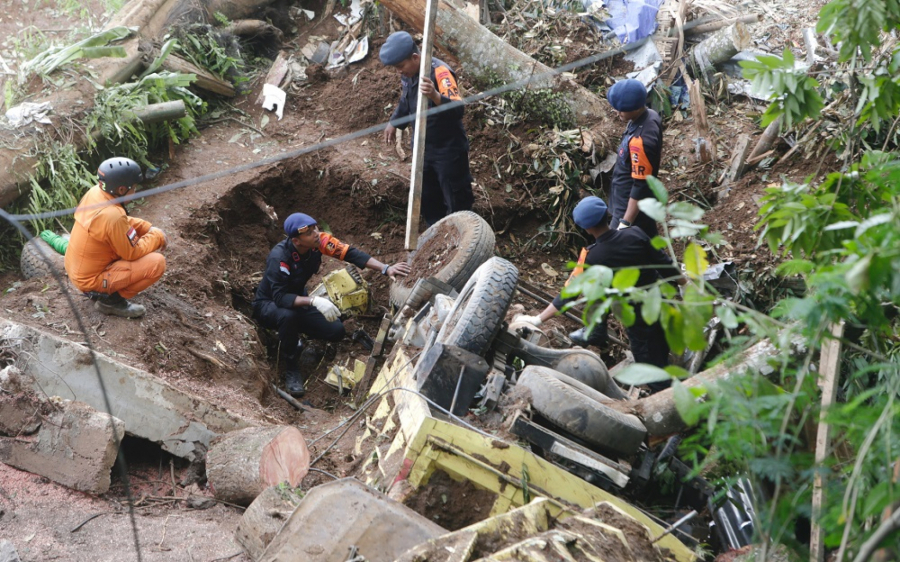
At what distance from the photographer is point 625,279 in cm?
205

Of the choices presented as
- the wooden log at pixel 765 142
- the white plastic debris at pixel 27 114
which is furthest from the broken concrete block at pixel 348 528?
the wooden log at pixel 765 142

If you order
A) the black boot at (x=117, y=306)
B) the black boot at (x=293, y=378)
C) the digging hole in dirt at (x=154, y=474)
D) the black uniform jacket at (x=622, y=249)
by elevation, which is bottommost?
the black boot at (x=293, y=378)

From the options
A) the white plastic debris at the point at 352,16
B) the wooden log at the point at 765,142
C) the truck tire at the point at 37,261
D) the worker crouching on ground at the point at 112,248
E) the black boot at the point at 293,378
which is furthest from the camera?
the white plastic debris at the point at 352,16

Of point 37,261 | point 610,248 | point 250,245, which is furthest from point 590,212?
point 37,261

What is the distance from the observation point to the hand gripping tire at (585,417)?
3.98 meters

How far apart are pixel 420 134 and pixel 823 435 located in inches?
185

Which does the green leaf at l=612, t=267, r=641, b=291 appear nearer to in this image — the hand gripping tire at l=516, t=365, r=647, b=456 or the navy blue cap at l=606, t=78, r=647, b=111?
the hand gripping tire at l=516, t=365, r=647, b=456

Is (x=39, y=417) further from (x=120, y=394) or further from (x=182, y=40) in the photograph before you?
(x=182, y=40)

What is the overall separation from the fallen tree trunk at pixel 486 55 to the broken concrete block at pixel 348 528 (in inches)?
236

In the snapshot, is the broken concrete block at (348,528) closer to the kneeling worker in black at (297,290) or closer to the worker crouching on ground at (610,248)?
the worker crouching on ground at (610,248)

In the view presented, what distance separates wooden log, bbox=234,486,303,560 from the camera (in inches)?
157

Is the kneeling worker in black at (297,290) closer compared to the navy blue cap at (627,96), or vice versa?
the navy blue cap at (627,96)

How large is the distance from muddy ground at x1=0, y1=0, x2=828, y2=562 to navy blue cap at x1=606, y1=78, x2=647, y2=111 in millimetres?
1582

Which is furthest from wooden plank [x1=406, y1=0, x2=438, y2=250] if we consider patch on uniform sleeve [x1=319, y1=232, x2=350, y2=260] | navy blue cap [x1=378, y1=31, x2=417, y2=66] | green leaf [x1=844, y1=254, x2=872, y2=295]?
green leaf [x1=844, y1=254, x2=872, y2=295]
